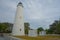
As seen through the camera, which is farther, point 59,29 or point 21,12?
point 59,29

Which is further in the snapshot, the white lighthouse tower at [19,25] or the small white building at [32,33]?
the white lighthouse tower at [19,25]

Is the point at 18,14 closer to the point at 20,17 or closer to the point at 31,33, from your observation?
the point at 20,17

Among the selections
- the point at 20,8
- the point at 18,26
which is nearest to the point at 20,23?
the point at 18,26

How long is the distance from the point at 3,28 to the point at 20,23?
25.7 metres

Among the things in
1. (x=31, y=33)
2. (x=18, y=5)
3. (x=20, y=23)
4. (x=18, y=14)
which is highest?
(x=18, y=5)

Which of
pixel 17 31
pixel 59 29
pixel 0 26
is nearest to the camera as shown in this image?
pixel 17 31

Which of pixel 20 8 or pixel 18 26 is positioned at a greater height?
pixel 20 8

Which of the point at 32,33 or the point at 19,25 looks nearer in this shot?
the point at 32,33

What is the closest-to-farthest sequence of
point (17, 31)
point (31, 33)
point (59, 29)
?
point (31, 33)
point (17, 31)
point (59, 29)

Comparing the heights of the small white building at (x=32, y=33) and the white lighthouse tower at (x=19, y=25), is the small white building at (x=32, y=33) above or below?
below

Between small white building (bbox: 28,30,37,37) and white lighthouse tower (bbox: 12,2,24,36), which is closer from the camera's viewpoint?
small white building (bbox: 28,30,37,37)

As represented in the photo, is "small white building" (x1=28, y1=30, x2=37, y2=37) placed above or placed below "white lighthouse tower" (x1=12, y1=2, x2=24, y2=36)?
below

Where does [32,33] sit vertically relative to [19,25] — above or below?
below

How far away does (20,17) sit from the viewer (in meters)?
37.4
